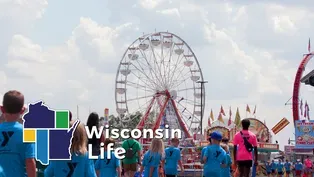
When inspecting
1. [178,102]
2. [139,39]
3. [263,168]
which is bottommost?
[263,168]

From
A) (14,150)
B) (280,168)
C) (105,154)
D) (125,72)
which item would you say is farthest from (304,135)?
(14,150)

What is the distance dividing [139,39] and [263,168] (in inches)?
626

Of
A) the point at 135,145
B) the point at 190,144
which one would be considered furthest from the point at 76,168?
the point at 190,144

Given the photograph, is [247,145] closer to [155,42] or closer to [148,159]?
[148,159]

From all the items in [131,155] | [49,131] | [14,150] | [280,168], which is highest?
[49,131]

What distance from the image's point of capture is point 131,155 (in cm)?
1658

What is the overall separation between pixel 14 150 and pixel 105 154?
5576 millimetres

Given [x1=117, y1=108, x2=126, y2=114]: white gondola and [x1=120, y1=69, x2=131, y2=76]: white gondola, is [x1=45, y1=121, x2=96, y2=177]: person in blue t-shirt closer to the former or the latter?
[x1=117, y1=108, x2=126, y2=114]: white gondola

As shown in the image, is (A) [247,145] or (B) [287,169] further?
(B) [287,169]

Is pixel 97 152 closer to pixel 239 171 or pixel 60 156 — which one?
pixel 60 156

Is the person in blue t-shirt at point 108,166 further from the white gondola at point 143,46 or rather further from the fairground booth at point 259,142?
the white gondola at point 143,46

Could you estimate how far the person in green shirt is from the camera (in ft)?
53.7

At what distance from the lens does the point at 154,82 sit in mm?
67500

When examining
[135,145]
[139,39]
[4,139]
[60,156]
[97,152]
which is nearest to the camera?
[4,139]
